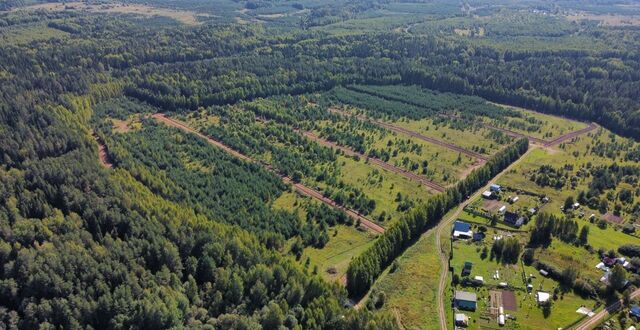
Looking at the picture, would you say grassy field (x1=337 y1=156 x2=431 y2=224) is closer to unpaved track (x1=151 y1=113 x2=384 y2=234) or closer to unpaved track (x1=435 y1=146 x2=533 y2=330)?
unpaved track (x1=151 y1=113 x2=384 y2=234)

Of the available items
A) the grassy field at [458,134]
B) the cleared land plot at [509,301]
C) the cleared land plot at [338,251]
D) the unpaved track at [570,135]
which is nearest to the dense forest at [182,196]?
the cleared land plot at [338,251]

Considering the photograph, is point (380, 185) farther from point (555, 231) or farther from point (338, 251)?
point (555, 231)

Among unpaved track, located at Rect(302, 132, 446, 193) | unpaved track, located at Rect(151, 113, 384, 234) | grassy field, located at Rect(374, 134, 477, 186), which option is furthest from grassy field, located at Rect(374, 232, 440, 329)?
grassy field, located at Rect(374, 134, 477, 186)

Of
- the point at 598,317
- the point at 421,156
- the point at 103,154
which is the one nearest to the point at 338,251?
the point at 598,317

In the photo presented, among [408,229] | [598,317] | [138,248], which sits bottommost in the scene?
[598,317]

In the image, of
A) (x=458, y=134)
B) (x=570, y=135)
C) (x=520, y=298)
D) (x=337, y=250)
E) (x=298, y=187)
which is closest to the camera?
(x=520, y=298)

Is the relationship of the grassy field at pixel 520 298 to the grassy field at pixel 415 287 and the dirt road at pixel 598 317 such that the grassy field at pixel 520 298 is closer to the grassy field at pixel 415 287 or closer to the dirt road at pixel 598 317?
the dirt road at pixel 598 317

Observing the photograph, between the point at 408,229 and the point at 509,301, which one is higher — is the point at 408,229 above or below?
above

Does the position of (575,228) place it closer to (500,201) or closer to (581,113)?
(500,201)
